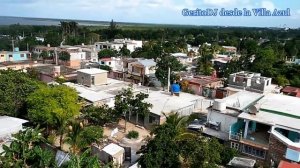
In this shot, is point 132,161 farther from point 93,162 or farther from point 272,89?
point 272,89

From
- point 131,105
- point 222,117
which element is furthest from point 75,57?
point 222,117

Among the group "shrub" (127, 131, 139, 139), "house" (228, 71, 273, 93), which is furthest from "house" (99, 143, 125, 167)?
"house" (228, 71, 273, 93)

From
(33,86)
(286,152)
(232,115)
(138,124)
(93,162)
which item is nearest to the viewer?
(93,162)

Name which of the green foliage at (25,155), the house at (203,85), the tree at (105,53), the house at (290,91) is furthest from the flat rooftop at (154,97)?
the tree at (105,53)

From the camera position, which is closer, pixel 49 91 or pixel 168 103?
pixel 49 91

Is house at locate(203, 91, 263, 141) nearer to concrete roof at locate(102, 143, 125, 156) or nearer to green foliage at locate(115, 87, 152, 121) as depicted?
green foliage at locate(115, 87, 152, 121)

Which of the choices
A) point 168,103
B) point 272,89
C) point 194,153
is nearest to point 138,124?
point 168,103
